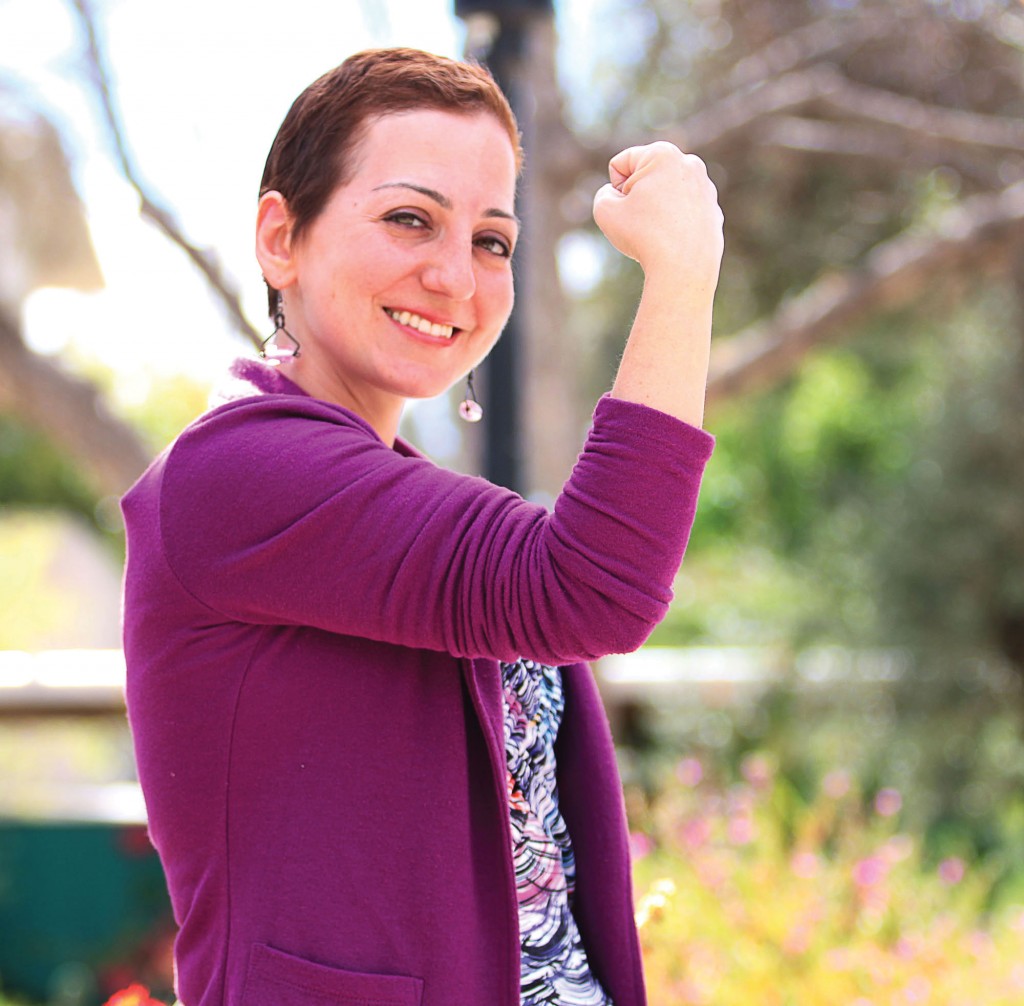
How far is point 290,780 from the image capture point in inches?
44.0

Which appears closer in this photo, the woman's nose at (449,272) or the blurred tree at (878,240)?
the woman's nose at (449,272)

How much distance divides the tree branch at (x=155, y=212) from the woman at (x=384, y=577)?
2931 millimetres

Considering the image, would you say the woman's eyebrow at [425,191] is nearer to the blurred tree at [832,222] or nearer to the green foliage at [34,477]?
the blurred tree at [832,222]

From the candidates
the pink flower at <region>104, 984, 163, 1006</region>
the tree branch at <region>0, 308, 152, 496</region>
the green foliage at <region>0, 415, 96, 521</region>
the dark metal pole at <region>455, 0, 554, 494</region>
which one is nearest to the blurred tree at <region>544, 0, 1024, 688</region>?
the dark metal pole at <region>455, 0, 554, 494</region>

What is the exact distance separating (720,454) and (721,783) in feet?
34.9

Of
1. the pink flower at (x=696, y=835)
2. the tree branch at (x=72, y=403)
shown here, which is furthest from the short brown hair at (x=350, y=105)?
the tree branch at (x=72, y=403)

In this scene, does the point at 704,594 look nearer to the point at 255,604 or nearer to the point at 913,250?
the point at 913,250

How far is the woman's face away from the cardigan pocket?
1.75ft

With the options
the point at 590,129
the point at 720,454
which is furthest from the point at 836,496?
the point at 590,129

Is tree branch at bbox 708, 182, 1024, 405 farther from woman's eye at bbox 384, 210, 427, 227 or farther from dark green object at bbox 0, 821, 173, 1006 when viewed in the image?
woman's eye at bbox 384, 210, 427, 227

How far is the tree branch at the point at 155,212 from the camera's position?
4145 millimetres

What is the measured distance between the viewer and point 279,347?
52.6 inches

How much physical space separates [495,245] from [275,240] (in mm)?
219

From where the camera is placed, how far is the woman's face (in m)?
1.21
